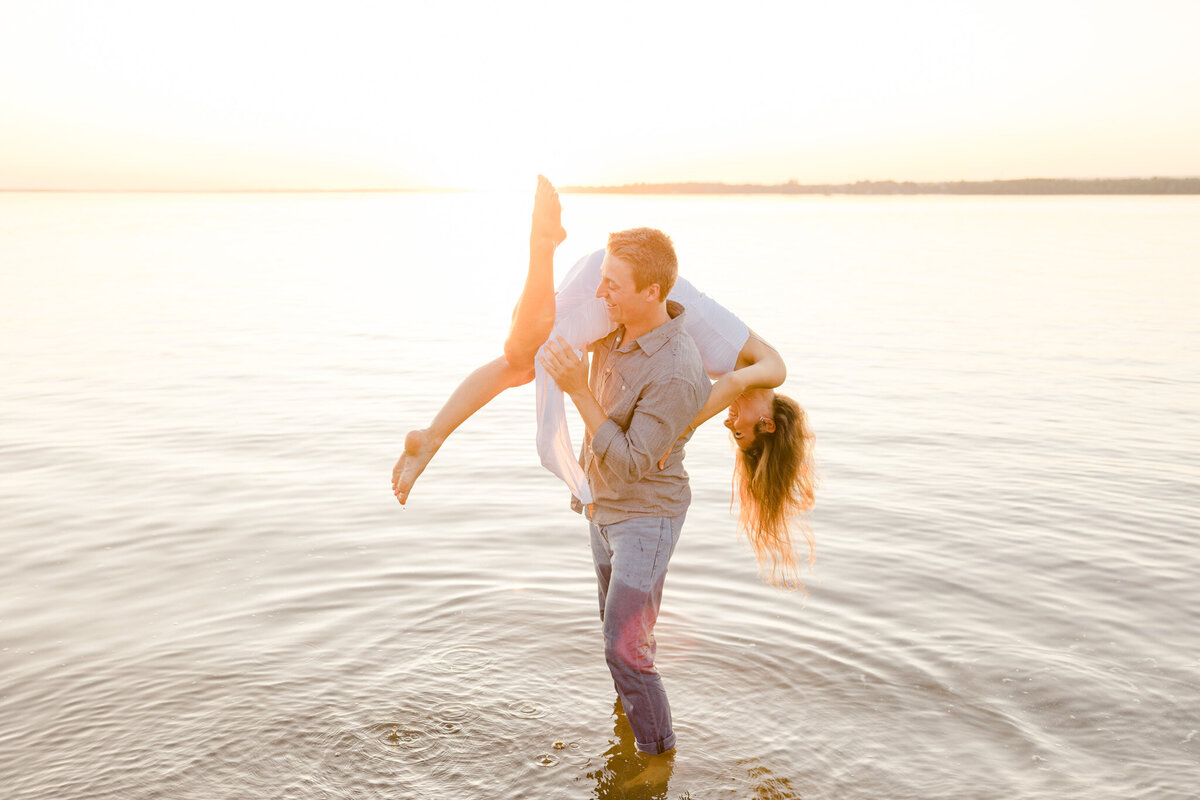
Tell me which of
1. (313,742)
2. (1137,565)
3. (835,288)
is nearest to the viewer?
(313,742)

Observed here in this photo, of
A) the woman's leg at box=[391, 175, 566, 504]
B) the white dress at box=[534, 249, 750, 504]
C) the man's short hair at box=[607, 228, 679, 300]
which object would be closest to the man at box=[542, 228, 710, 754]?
the man's short hair at box=[607, 228, 679, 300]

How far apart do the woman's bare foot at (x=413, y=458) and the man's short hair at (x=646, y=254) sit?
143 centimetres

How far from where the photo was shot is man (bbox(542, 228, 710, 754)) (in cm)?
469

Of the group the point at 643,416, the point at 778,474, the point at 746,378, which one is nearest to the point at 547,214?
the point at 643,416

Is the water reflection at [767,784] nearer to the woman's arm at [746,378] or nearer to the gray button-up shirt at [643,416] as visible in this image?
the gray button-up shirt at [643,416]

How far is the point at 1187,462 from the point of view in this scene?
39.8ft

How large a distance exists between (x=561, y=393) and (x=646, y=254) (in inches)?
36.2

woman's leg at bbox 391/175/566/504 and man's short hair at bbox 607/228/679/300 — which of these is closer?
man's short hair at bbox 607/228/679/300

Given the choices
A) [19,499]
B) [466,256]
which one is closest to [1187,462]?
[19,499]

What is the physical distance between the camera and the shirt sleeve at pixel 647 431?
4.68m

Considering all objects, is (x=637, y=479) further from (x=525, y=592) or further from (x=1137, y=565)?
(x=1137, y=565)

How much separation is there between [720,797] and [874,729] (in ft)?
4.03

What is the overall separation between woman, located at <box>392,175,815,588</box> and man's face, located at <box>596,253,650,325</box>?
347 millimetres

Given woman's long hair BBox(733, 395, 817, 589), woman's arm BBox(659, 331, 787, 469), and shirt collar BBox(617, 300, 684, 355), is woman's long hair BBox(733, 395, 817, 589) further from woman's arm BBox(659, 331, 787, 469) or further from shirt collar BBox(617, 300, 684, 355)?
shirt collar BBox(617, 300, 684, 355)
